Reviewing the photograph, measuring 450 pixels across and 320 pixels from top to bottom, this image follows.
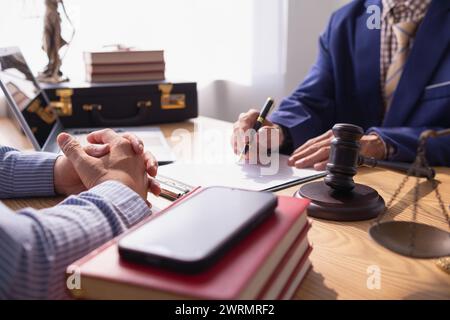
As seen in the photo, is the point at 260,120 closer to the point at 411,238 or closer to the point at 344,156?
the point at 344,156

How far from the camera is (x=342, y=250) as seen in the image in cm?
63

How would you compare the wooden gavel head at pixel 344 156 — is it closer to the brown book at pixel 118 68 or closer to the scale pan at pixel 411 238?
the scale pan at pixel 411 238

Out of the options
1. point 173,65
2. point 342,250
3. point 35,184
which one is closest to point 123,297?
point 342,250

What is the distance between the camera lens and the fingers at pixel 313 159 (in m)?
0.99

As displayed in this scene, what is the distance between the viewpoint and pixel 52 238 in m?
0.48

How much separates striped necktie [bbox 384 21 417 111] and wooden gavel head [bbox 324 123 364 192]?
60 centimetres

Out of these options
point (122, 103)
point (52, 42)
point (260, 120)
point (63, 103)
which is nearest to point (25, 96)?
point (63, 103)

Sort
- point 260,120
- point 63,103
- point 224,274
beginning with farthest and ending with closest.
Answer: point 63,103 → point 260,120 → point 224,274

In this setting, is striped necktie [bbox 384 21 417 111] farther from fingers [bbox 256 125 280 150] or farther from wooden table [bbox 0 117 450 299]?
wooden table [bbox 0 117 450 299]

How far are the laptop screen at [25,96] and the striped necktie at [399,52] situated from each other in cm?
93

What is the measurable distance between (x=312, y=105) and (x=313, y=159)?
0.42 metres
